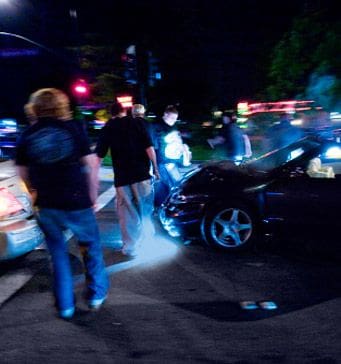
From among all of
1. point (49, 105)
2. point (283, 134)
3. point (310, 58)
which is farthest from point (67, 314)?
point (310, 58)

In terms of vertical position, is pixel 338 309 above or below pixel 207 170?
below

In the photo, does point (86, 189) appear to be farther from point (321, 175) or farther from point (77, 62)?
point (77, 62)

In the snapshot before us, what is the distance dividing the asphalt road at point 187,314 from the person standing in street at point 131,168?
406mm

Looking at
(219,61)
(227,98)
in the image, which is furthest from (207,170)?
(227,98)

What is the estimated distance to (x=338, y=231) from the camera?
652 cm

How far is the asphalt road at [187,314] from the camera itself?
4.11 metres

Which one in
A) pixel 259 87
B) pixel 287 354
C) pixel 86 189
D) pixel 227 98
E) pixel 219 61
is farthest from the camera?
pixel 227 98

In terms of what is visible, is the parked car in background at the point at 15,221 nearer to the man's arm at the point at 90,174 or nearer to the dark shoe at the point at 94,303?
the dark shoe at the point at 94,303

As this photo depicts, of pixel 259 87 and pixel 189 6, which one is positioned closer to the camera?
pixel 189 6

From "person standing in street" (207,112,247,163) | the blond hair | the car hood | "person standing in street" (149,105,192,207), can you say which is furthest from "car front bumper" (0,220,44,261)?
"person standing in street" (207,112,247,163)

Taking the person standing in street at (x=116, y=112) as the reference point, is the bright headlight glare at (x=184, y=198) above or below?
below

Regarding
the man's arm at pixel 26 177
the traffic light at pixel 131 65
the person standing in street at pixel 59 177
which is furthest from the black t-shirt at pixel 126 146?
the traffic light at pixel 131 65

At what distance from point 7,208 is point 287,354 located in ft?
10.1

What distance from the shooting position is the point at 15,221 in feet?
19.4
